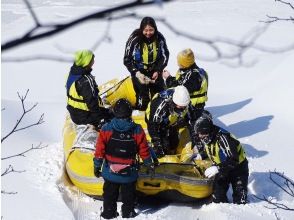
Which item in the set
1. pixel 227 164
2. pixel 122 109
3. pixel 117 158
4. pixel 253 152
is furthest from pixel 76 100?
pixel 253 152

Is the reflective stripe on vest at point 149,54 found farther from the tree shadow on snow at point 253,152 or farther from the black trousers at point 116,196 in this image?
the black trousers at point 116,196

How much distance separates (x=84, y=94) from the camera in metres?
5.57

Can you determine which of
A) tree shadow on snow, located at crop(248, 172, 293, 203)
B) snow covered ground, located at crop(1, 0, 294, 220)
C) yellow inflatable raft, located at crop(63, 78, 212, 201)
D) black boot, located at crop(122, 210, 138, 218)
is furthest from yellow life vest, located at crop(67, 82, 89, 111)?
tree shadow on snow, located at crop(248, 172, 293, 203)

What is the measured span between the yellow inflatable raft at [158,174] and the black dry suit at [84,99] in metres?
0.13

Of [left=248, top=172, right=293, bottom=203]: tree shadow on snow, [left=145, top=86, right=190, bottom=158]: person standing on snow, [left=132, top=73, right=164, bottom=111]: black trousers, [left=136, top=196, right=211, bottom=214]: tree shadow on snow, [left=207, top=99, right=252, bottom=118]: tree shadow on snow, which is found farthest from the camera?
[left=207, top=99, right=252, bottom=118]: tree shadow on snow

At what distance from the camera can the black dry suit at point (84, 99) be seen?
5.53 meters

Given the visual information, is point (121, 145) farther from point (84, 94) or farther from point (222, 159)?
point (84, 94)

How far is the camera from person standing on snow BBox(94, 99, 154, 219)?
443 centimetres

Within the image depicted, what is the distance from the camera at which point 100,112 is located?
5691 millimetres

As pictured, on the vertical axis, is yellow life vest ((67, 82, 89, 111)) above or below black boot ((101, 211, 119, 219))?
above

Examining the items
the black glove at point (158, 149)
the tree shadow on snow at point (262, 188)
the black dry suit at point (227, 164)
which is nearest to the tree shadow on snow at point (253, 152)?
the tree shadow on snow at point (262, 188)

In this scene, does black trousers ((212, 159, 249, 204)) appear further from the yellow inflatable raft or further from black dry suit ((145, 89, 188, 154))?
black dry suit ((145, 89, 188, 154))

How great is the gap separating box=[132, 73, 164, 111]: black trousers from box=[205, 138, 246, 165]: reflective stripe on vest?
6.09ft

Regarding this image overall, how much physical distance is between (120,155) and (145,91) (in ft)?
6.89
